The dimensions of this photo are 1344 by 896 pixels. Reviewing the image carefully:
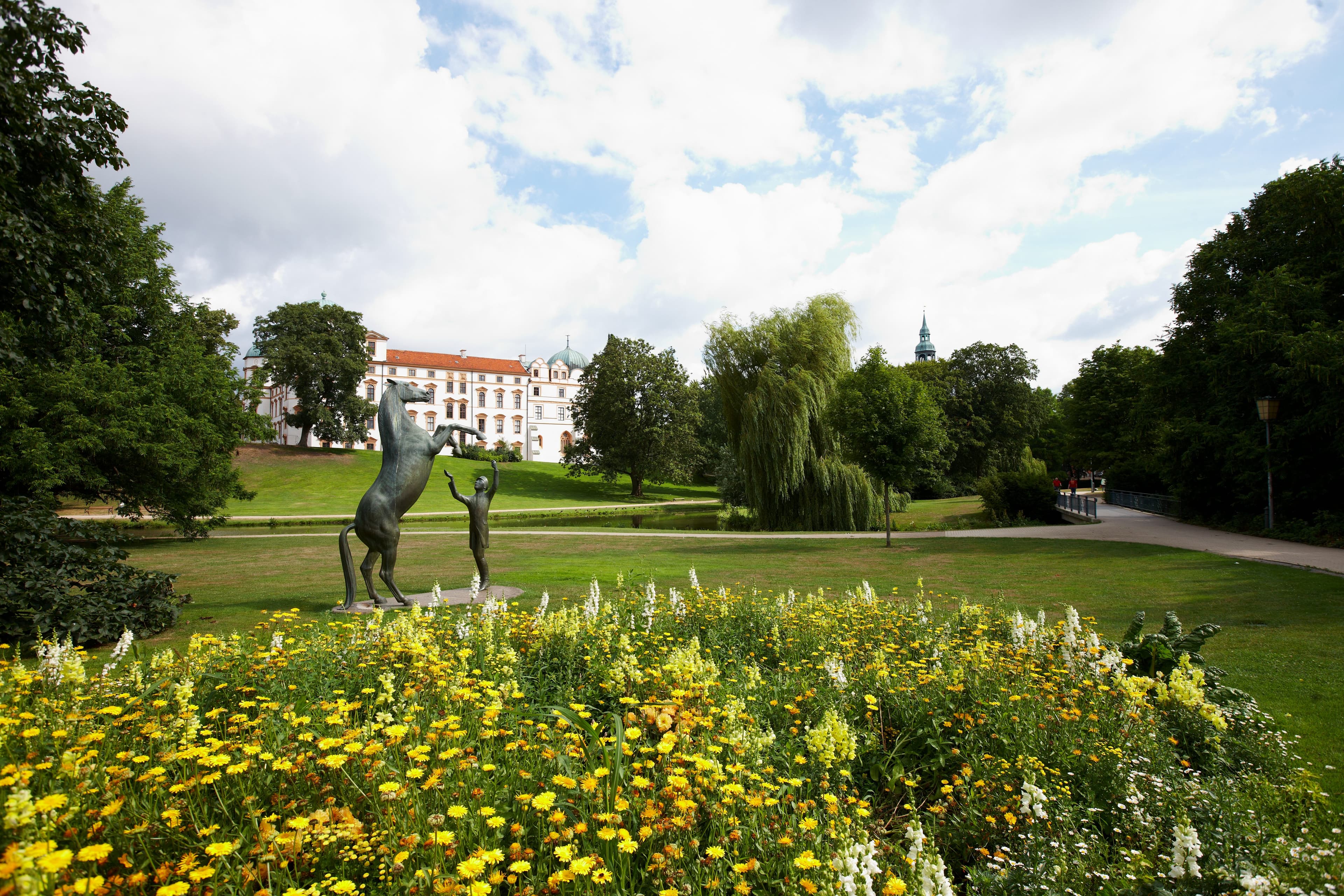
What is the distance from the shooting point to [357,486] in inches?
2029

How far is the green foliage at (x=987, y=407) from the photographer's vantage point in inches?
2167

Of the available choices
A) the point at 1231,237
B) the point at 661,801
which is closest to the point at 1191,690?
the point at 661,801

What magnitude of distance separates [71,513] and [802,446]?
38437 mm

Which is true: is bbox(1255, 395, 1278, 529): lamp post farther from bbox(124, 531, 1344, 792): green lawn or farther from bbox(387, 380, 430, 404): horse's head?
bbox(387, 380, 430, 404): horse's head

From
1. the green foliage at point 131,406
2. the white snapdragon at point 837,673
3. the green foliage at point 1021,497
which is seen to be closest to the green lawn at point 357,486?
the green foliage at point 131,406

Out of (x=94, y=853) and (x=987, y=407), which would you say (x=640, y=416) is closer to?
(x=987, y=407)

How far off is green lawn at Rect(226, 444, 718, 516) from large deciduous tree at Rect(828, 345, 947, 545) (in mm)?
26609

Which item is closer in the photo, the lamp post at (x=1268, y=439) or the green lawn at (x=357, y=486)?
the lamp post at (x=1268, y=439)

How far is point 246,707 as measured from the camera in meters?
4.23

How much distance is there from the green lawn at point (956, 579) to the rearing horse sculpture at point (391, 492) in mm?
1190

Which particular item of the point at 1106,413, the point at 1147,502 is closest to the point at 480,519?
the point at 1147,502

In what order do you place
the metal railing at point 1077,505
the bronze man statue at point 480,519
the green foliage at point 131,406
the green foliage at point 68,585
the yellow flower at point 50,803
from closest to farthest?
the yellow flower at point 50,803
the green foliage at point 68,585
the bronze man statue at point 480,519
the green foliage at point 131,406
the metal railing at point 1077,505

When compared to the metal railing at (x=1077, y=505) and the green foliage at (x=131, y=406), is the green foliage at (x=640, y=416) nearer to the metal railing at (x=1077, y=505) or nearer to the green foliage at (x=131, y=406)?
the metal railing at (x=1077, y=505)

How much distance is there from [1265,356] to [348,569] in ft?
77.0
